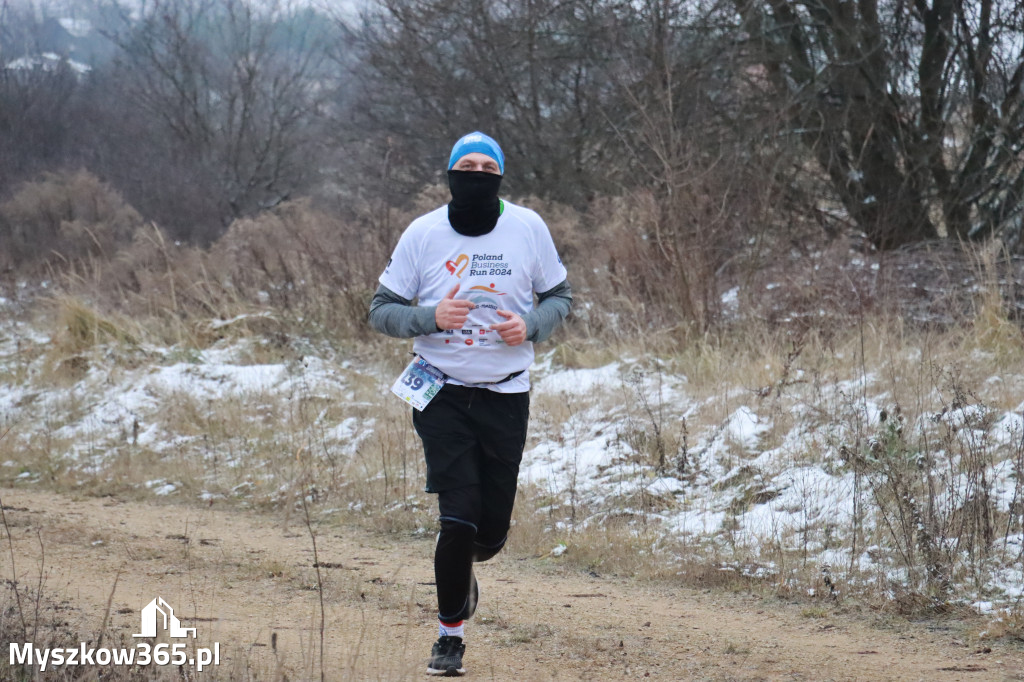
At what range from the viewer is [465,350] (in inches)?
158

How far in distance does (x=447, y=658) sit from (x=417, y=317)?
1.30 metres

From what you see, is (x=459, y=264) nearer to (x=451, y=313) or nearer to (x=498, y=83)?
(x=451, y=313)

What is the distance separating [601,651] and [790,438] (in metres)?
3.17

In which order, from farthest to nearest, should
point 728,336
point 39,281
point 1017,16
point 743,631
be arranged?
1. point 39,281
2. point 1017,16
3. point 728,336
4. point 743,631

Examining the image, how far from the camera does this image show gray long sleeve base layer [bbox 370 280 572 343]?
13.0ft

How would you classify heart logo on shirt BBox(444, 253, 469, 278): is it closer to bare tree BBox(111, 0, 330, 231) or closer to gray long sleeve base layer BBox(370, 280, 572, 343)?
gray long sleeve base layer BBox(370, 280, 572, 343)

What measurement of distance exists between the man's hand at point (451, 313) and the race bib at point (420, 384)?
24 cm

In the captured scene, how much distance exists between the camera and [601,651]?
15.0 feet

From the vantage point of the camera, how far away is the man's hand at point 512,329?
3.90 m

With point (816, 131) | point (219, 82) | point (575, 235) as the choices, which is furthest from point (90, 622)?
point (219, 82)

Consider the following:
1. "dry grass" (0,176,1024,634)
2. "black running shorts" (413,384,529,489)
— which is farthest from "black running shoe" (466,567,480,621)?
"dry grass" (0,176,1024,634)

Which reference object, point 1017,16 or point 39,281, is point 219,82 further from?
point 1017,16

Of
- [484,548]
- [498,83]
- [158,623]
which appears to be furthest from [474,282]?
[498,83]

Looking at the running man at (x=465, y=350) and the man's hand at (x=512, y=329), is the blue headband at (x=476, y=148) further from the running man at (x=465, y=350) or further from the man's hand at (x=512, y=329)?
the man's hand at (x=512, y=329)
